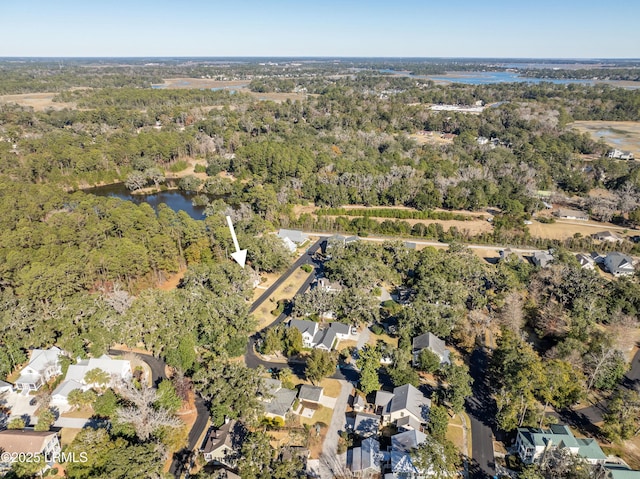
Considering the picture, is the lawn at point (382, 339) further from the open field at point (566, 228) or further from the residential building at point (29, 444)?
the open field at point (566, 228)

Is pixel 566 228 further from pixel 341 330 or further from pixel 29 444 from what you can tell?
pixel 29 444

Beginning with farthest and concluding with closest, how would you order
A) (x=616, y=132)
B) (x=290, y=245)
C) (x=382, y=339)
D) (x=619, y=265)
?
(x=616, y=132) < (x=290, y=245) < (x=619, y=265) < (x=382, y=339)

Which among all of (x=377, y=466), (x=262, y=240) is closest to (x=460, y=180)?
(x=262, y=240)

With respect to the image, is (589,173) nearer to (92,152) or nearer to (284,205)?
(284,205)

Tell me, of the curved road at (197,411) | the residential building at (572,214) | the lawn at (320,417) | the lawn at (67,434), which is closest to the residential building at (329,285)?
the lawn at (320,417)

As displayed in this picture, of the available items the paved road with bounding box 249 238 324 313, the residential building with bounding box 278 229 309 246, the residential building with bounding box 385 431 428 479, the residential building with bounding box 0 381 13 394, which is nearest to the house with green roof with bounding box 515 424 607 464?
the residential building with bounding box 385 431 428 479

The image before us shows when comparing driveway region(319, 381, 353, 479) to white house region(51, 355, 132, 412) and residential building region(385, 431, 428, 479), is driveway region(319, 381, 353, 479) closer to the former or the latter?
residential building region(385, 431, 428, 479)

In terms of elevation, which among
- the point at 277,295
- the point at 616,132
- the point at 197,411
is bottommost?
the point at 277,295

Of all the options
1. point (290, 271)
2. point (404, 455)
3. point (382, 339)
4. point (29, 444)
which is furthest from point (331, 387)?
point (290, 271)
